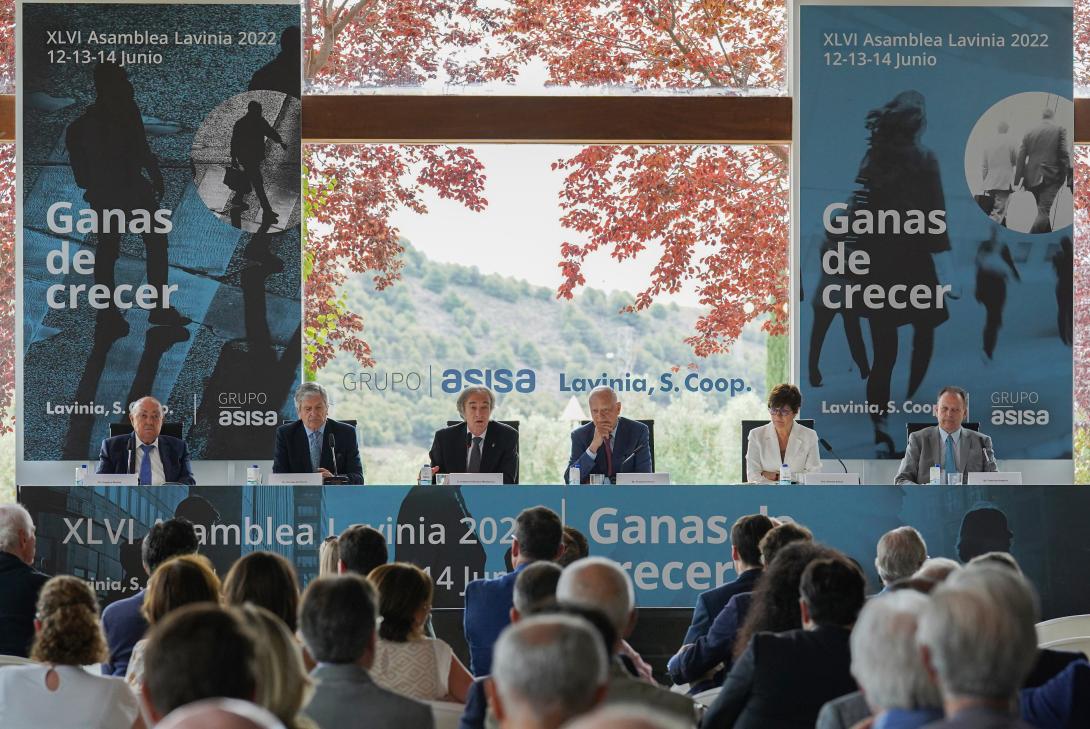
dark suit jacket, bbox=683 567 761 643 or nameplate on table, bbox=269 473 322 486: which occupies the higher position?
nameplate on table, bbox=269 473 322 486

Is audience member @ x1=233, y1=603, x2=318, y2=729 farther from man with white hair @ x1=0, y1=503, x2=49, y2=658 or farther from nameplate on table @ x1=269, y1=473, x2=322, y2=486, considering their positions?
nameplate on table @ x1=269, y1=473, x2=322, y2=486

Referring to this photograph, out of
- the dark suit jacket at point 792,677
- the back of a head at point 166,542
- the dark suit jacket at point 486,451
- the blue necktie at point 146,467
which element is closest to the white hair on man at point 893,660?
the dark suit jacket at point 792,677

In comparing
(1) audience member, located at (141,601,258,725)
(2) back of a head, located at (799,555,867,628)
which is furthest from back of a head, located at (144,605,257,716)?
(2) back of a head, located at (799,555,867,628)

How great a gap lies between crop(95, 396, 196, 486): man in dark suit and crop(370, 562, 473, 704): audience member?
155 inches

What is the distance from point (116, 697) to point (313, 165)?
649 centimetres

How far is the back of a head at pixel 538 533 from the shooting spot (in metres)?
4.36

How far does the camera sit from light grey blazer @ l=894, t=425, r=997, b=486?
7270mm

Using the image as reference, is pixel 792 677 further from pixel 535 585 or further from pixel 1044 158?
pixel 1044 158

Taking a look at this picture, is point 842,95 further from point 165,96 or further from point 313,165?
point 165,96

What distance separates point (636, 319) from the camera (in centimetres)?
906

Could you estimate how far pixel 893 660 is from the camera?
215 centimetres

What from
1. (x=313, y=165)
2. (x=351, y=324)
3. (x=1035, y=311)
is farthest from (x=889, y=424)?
(x=313, y=165)

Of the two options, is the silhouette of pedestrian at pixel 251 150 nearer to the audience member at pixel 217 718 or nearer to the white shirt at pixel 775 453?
the white shirt at pixel 775 453

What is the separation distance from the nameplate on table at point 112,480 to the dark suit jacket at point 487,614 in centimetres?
276
